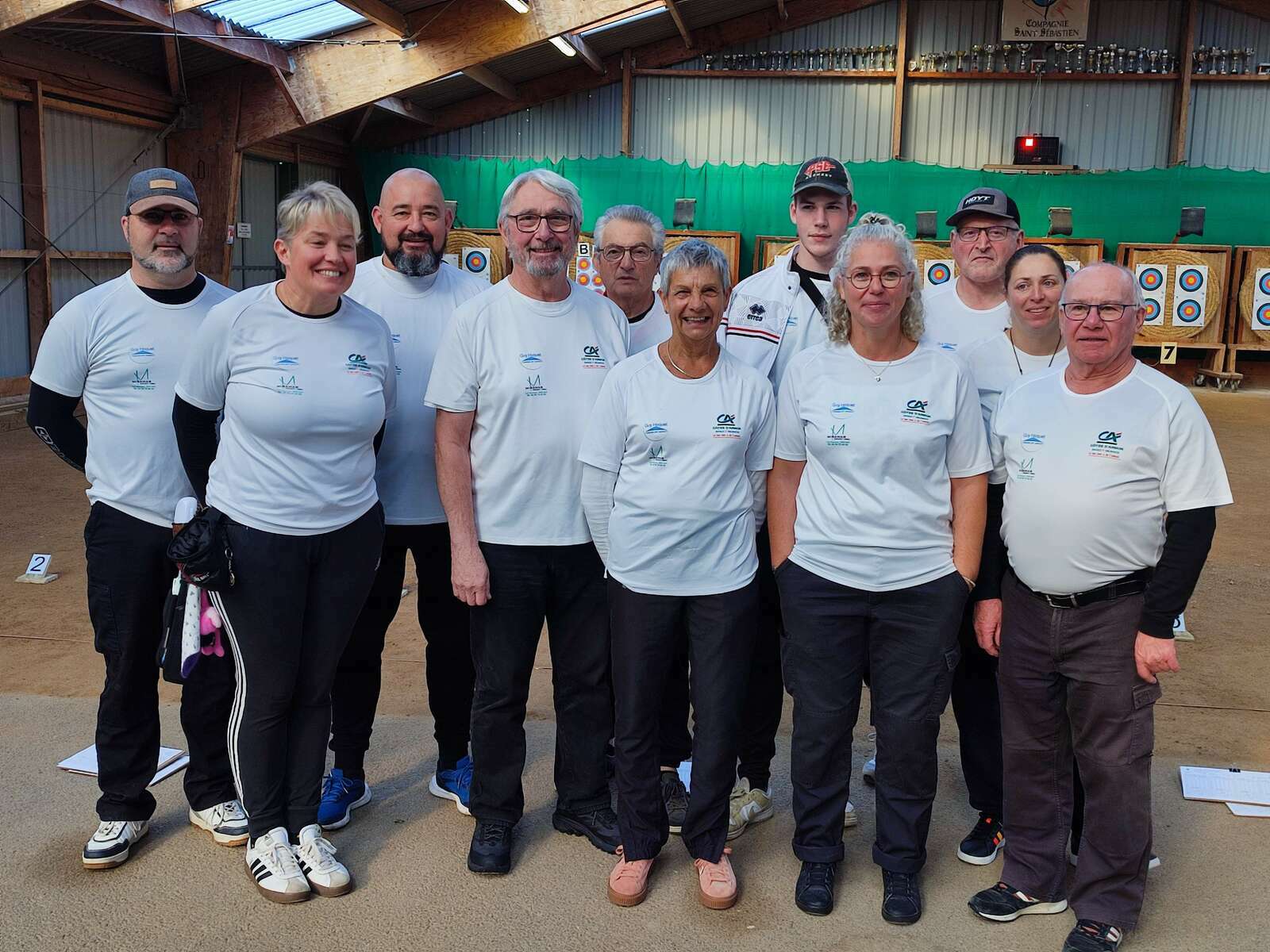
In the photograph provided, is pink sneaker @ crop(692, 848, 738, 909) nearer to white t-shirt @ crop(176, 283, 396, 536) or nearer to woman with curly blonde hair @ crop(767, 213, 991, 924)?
woman with curly blonde hair @ crop(767, 213, 991, 924)

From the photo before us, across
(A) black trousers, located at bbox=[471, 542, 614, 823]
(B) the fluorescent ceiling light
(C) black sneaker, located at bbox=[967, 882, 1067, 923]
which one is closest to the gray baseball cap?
(A) black trousers, located at bbox=[471, 542, 614, 823]

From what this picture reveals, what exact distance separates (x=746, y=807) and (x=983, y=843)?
0.60 m

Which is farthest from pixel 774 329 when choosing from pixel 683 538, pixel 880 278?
pixel 683 538

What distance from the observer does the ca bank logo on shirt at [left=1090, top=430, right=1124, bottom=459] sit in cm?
231

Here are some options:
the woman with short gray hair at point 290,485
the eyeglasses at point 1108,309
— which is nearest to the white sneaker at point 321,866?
the woman with short gray hair at point 290,485

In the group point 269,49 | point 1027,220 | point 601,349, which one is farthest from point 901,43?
point 601,349

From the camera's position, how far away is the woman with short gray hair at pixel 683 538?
250cm

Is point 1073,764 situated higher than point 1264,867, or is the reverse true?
point 1073,764

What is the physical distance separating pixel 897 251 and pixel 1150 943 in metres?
1.60

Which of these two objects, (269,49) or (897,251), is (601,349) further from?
(269,49)

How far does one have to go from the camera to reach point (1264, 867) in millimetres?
2773

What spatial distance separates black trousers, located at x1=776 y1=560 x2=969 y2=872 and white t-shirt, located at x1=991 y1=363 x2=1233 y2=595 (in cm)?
22

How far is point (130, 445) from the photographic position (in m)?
2.65

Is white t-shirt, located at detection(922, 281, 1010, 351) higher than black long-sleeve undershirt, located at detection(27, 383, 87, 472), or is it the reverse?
white t-shirt, located at detection(922, 281, 1010, 351)
